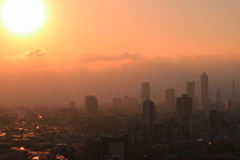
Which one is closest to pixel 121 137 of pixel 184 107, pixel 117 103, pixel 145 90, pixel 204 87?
pixel 184 107

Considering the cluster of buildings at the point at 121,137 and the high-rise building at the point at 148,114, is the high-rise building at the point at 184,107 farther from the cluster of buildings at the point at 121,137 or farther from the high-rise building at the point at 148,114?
the high-rise building at the point at 148,114

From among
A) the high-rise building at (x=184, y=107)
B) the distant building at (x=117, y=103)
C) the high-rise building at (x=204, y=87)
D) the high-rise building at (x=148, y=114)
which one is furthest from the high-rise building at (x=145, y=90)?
the high-rise building at (x=148, y=114)

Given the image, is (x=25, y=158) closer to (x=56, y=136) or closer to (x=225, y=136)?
(x=56, y=136)

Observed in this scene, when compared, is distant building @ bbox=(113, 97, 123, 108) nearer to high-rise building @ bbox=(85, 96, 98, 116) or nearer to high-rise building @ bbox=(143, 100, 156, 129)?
high-rise building @ bbox=(85, 96, 98, 116)

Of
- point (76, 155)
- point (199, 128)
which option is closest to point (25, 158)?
point (76, 155)

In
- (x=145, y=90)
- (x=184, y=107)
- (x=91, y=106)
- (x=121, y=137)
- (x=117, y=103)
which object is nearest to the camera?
(x=121, y=137)

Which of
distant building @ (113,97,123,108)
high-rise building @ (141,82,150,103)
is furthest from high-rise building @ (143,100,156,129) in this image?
high-rise building @ (141,82,150,103)

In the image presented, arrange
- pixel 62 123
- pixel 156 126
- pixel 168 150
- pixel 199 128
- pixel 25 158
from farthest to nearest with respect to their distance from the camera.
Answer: pixel 62 123 → pixel 199 128 → pixel 156 126 → pixel 168 150 → pixel 25 158

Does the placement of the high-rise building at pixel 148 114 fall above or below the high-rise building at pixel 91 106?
below

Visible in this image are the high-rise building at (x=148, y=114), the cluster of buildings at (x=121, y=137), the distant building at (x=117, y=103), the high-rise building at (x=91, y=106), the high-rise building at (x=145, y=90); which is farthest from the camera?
the high-rise building at (x=145, y=90)

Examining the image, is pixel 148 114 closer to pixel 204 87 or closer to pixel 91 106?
pixel 91 106

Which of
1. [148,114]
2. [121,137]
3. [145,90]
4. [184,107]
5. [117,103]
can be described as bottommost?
[121,137]
